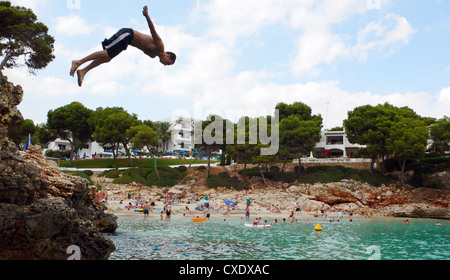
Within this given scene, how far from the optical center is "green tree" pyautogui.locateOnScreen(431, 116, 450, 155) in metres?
38.8

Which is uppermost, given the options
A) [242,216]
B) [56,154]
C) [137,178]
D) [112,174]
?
[56,154]

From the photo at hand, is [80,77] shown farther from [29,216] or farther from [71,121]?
[71,121]

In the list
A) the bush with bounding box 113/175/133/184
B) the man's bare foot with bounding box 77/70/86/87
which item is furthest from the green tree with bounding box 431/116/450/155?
the man's bare foot with bounding box 77/70/86/87

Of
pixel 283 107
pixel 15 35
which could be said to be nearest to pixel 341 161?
pixel 283 107

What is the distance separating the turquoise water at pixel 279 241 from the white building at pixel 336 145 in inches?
1416

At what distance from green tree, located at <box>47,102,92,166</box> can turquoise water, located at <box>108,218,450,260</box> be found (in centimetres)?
3631

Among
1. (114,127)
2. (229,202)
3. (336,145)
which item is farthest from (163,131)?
(229,202)

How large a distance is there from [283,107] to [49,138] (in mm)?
44188

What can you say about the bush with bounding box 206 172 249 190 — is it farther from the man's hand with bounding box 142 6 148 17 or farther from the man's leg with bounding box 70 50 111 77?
the man's hand with bounding box 142 6 148 17

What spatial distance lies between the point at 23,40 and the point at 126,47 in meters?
16.4

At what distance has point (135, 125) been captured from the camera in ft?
182

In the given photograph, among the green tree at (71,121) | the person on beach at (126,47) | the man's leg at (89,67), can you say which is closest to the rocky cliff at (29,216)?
the man's leg at (89,67)

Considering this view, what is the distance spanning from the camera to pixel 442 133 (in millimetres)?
39312
